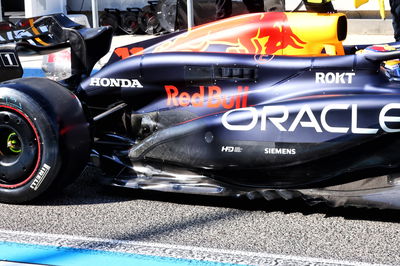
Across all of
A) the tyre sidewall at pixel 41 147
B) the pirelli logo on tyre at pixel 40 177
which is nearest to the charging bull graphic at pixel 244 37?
the tyre sidewall at pixel 41 147

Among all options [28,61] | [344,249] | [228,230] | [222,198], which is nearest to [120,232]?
[228,230]

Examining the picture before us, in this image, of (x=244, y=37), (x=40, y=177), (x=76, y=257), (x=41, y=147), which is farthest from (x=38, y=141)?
(x=244, y=37)

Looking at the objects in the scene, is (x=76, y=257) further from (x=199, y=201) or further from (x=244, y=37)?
(x=244, y=37)

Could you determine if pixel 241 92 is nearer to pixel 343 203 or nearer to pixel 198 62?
pixel 198 62

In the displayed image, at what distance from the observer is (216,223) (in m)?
4.02

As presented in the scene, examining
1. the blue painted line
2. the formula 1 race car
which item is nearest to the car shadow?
the formula 1 race car

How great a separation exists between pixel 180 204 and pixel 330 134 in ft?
3.25

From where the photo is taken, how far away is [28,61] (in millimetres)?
10523

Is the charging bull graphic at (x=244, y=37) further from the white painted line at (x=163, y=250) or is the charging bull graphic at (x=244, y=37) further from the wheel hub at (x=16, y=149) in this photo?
the white painted line at (x=163, y=250)

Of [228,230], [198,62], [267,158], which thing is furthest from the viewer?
[198,62]

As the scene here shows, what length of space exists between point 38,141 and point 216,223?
1.16m

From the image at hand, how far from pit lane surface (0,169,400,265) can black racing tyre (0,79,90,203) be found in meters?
0.15

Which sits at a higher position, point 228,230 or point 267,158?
point 267,158

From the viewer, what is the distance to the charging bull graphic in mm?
4590
